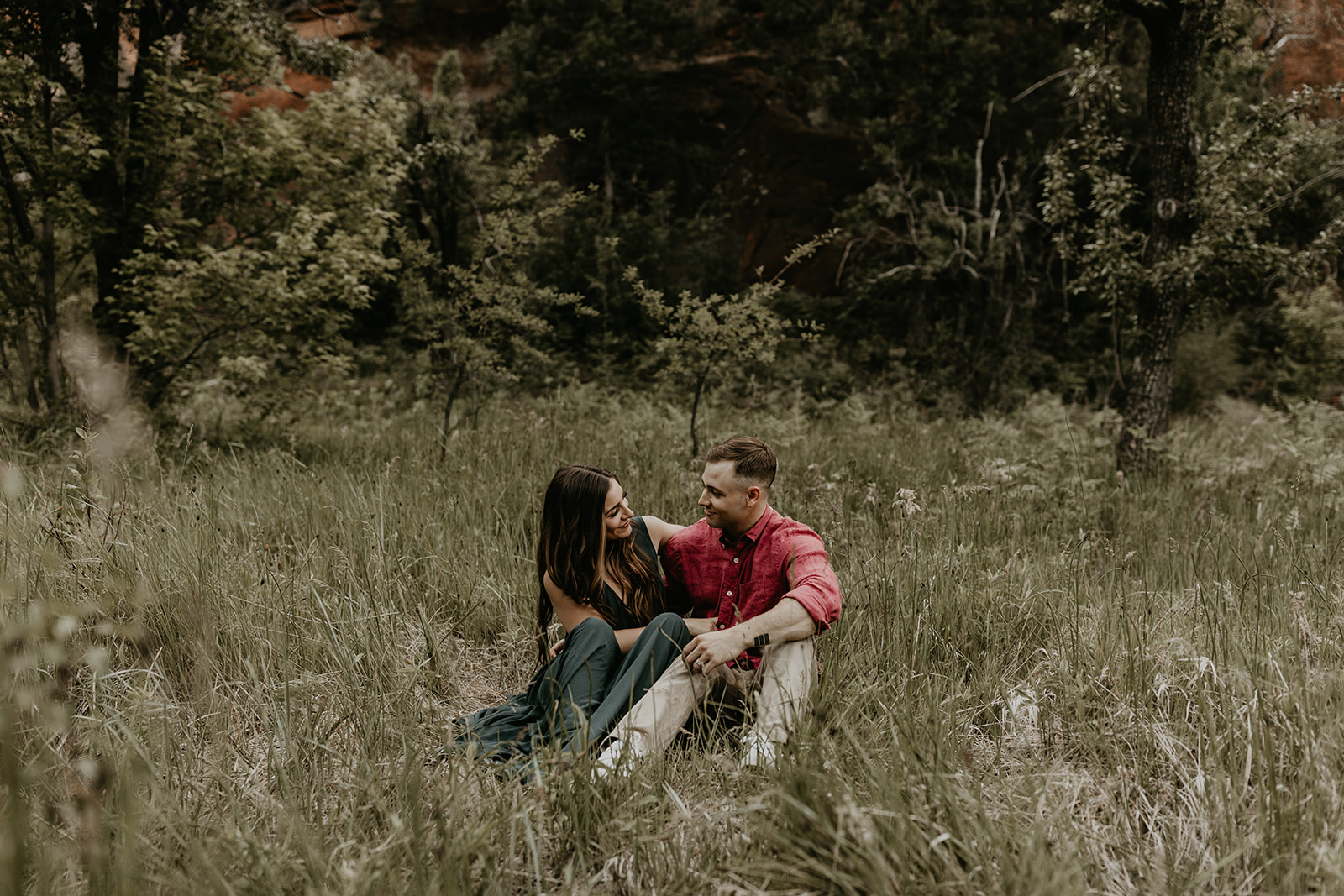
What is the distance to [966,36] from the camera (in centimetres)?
1380

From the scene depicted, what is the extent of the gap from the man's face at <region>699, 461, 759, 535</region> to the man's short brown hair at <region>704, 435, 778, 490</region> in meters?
0.02

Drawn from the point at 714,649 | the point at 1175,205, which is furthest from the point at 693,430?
the point at 1175,205

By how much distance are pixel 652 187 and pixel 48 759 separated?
16275 millimetres

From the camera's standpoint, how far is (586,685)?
2836 mm

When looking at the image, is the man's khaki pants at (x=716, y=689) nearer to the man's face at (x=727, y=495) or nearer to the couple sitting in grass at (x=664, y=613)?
the couple sitting in grass at (x=664, y=613)

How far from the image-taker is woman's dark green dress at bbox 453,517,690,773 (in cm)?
270

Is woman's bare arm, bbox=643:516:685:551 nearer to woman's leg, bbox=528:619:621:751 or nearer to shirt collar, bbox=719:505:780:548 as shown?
shirt collar, bbox=719:505:780:548

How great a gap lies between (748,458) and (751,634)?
0.75 metres

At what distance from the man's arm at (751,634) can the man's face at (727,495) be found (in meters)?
0.50

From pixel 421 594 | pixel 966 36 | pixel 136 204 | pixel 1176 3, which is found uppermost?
pixel 966 36

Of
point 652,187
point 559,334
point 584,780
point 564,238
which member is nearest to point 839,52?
point 652,187

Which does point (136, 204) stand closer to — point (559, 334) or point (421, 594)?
point (421, 594)

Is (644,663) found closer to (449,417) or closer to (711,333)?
(711,333)

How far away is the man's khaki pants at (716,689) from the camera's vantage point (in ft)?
8.57
